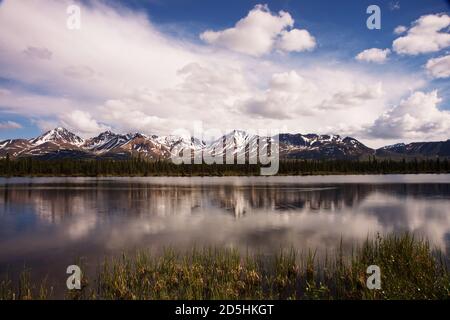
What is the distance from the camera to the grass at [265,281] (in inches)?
599

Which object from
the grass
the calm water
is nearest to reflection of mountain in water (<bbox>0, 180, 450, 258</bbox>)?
the calm water

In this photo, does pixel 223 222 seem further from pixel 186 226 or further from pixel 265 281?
pixel 265 281

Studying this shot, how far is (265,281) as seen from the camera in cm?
1816

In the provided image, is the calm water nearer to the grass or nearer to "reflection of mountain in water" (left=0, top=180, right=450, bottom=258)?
"reflection of mountain in water" (left=0, top=180, right=450, bottom=258)

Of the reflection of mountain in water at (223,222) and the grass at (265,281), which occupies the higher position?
the grass at (265,281)

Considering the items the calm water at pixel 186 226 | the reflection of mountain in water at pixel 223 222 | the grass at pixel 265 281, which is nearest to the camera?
the grass at pixel 265 281

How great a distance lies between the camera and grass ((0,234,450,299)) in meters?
15.2

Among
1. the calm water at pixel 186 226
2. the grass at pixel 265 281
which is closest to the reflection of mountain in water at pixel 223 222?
the calm water at pixel 186 226

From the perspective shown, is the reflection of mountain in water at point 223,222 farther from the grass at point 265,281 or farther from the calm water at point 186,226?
the grass at point 265,281

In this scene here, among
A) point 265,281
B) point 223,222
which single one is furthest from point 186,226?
point 265,281

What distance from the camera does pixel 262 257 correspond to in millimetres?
23688
